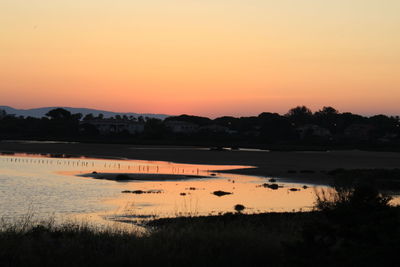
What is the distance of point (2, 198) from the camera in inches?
1505

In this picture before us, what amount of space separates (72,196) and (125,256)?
26687 millimetres

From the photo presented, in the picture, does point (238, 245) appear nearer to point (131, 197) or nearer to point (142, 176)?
point (131, 197)

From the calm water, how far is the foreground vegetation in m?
13.7

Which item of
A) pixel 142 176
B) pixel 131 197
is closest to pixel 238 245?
pixel 131 197

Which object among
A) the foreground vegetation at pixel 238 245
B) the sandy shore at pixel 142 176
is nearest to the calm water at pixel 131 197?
the sandy shore at pixel 142 176

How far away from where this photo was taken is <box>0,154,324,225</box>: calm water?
32.9 meters

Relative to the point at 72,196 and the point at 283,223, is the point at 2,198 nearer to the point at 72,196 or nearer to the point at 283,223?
the point at 72,196

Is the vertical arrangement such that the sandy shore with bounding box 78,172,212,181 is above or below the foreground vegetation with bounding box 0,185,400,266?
below

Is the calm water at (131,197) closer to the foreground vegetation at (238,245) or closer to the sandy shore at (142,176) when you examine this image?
the sandy shore at (142,176)

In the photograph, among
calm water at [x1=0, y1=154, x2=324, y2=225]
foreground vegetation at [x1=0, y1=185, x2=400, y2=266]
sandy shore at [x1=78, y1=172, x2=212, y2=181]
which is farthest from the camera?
sandy shore at [x1=78, y1=172, x2=212, y2=181]

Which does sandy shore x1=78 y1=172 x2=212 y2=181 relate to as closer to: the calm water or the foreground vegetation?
the calm water

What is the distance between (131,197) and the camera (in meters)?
40.2

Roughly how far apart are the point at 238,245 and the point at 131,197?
25709mm

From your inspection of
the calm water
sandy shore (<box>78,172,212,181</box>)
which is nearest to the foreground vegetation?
the calm water
